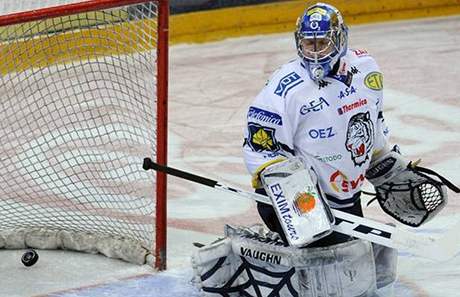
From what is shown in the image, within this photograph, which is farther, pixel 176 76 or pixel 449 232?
pixel 176 76

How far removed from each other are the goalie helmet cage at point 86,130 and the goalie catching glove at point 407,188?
688 mm

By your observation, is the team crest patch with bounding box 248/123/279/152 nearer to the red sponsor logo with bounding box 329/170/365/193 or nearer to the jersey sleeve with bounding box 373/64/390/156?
the red sponsor logo with bounding box 329/170/365/193

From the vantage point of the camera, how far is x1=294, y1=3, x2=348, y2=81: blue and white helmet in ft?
10.7

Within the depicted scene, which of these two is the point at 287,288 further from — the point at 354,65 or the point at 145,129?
the point at 145,129

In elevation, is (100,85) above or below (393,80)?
above

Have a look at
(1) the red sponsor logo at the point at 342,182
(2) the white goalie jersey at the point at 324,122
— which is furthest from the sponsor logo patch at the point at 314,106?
(1) the red sponsor logo at the point at 342,182

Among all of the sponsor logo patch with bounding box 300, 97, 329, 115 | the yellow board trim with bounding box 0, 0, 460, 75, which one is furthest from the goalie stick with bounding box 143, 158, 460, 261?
the yellow board trim with bounding box 0, 0, 460, 75

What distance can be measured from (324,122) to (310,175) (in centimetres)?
17

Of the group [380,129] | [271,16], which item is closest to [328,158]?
[380,129]

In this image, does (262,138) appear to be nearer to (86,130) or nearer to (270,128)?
(270,128)

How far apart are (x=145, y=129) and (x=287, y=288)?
40.0 inches

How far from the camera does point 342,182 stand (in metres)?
3.37

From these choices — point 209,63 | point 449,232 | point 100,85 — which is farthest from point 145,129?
point 209,63

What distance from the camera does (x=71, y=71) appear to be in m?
4.11
